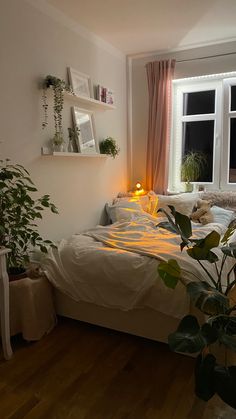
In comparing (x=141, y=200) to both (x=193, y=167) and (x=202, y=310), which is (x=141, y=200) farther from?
(x=202, y=310)

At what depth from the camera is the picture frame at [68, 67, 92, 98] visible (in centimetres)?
313

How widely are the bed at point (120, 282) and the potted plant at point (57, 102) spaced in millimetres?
899

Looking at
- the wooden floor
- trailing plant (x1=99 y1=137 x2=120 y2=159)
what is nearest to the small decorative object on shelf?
trailing plant (x1=99 y1=137 x2=120 y2=159)

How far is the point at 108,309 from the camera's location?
7.54ft

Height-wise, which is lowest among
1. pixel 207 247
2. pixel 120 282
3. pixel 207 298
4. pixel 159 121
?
pixel 120 282

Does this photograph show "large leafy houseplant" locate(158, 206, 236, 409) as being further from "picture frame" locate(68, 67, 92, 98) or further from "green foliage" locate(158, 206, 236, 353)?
"picture frame" locate(68, 67, 92, 98)

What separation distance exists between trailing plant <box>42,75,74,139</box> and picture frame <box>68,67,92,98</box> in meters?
0.15

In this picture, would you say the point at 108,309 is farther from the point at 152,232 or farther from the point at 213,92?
the point at 213,92

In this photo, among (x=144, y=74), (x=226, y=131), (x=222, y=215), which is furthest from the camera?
(x=144, y=74)

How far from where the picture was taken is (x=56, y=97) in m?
2.84

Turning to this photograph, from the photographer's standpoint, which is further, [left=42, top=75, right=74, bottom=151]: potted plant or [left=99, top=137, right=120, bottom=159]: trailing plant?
[left=99, top=137, right=120, bottom=159]: trailing plant

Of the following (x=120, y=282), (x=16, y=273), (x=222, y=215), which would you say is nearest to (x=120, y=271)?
(x=120, y=282)

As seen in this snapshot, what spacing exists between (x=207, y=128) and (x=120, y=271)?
2669 millimetres

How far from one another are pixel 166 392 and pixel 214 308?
74 cm
